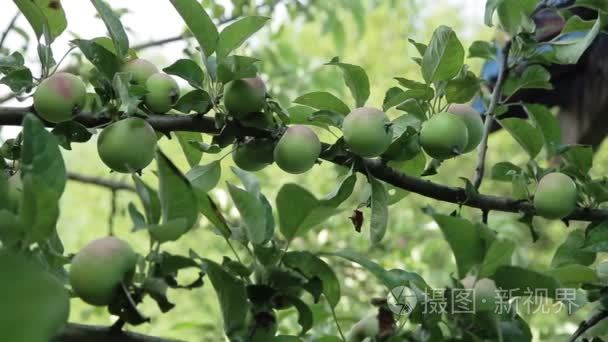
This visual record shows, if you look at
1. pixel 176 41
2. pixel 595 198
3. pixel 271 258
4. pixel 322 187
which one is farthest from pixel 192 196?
pixel 322 187

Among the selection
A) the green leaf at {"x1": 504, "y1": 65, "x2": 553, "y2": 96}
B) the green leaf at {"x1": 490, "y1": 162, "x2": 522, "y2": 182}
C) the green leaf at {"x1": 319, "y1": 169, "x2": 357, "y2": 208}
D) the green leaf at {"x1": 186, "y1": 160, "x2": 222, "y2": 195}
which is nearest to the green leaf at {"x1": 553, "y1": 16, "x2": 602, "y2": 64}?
the green leaf at {"x1": 504, "y1": 65, "x2": 553, "y2": 96}

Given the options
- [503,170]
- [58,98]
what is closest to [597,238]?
[503,170]

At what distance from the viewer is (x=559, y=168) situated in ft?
2.90

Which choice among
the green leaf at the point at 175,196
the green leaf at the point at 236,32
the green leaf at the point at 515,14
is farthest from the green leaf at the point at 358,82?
the green leaf at the point at 175,196

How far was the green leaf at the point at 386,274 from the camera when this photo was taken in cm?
61

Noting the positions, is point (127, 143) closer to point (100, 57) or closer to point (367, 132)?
point (100, 57)

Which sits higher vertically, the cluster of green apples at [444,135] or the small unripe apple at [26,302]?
the small unripe apple at [26,302]

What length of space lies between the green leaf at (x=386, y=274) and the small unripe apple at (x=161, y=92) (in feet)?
Result: 0.76

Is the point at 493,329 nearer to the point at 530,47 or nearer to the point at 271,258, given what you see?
the point at 271,258

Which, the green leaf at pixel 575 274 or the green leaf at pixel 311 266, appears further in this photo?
the green leaf at pixel 575 274

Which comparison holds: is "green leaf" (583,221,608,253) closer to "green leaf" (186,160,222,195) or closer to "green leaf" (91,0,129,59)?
"green leaf" (186,160,222,195)

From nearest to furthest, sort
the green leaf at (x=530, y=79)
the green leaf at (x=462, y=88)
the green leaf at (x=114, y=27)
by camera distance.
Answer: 1. the green leaf at (x=114, y=27)
2. the green leaf at (x=462, y=88)
3. the green leaf at (x=530, y=79)

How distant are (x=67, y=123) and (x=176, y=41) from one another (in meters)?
1.10

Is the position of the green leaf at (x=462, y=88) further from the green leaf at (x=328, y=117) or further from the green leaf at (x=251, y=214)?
the green leaf at (x=251, y=214)
